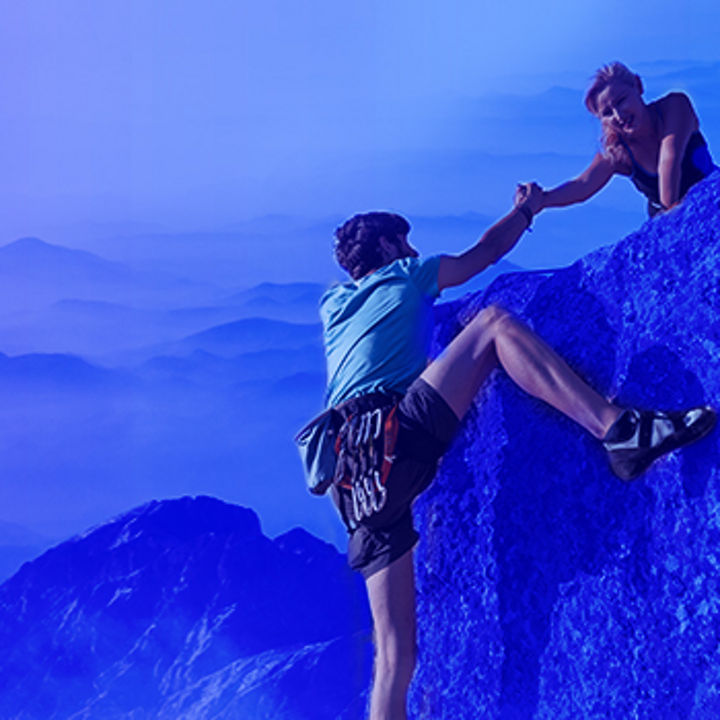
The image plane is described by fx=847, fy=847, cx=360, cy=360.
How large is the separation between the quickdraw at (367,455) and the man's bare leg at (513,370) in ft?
0.39

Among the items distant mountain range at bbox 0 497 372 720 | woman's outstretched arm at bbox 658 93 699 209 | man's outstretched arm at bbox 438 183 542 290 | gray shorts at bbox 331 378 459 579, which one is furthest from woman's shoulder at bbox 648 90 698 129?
distant mountain range at bbox 0 497 372 720

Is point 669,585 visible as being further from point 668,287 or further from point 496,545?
point 668,287

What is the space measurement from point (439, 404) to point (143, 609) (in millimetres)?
2670

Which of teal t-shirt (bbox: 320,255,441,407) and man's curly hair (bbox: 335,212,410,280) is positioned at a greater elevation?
man's curly hair (bbox: 335,212,410,280)

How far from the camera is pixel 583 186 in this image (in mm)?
1913

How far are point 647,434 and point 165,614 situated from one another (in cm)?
287

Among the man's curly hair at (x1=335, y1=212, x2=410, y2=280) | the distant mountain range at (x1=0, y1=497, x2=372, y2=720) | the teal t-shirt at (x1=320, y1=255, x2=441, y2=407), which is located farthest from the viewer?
the distant mountain range at (x1=0, y1=497, x2=372, y2=720)

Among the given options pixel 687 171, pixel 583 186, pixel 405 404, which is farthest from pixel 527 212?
pixel 405 404

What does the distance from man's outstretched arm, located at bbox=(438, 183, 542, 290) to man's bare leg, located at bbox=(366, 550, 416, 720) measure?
547 millimetres

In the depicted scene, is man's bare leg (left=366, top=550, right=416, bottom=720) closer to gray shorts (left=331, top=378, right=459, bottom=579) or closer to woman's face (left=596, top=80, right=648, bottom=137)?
gray shorts (left=331, top=378, right=459, bottom=579)

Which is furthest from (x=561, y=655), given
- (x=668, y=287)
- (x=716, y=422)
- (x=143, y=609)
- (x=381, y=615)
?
(x=143, y=609)

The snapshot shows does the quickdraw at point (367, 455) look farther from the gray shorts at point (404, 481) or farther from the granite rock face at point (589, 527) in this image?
the granite rock face at point (589, 527)

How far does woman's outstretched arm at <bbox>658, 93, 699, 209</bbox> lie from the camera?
162 centimetres

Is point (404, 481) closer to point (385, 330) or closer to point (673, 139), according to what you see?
point (385, 330)
